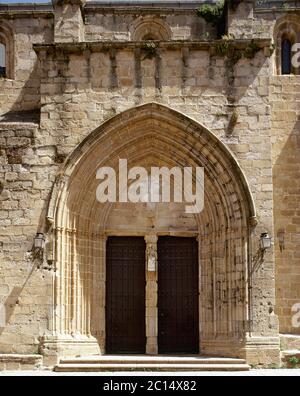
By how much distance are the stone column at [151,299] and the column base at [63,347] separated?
3.82ft

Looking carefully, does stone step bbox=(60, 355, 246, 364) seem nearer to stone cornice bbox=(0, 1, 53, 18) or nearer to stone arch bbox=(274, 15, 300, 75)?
stone arch bbox=(274, 15, 300, 75)

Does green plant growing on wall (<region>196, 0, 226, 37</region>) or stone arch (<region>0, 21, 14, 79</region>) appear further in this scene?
stone arch (<region>0, 21, 14, 79</region>)

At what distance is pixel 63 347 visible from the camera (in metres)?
14.4

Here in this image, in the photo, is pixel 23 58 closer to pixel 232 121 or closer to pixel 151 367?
pixel 232 121

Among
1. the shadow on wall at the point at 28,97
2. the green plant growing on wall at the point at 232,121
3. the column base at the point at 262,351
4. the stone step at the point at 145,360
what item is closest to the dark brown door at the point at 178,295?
the stone step at the point at 145,360

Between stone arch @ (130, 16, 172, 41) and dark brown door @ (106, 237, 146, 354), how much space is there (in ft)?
16.3

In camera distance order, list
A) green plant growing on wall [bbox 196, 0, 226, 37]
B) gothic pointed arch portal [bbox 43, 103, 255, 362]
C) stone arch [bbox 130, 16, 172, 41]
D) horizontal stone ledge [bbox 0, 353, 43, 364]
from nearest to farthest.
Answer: horizontal stone ledge [bbox 0, 353, 43, 364], gothic pointed arch portal [bbox 43, 103, 255, 362], green plant growing on wall [bbox 196, 0, 226, 37], stone arch [bbox 130, 16, 172, 41]

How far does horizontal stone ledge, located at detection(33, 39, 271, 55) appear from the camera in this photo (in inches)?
597

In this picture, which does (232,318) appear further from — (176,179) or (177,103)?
(177,103)

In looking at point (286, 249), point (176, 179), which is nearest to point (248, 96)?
point (176, 179)

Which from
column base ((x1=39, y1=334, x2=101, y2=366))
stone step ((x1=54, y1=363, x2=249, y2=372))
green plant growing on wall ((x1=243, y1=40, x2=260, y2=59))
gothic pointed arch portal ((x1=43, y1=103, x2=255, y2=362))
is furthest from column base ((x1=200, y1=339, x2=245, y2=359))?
green plant growing on wall ((x1=243, y1=40, x2=260, y2=59))

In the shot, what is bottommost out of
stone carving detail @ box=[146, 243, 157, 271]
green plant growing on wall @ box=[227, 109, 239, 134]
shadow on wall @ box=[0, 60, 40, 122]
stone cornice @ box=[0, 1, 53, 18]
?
stone carving detail @ box=[146, 243, 157, 271]

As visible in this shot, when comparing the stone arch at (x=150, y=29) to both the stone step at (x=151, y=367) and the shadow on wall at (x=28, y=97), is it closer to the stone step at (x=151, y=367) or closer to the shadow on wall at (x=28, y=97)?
the shadow on wall at (x=28, y=97)

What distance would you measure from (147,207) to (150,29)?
15.1 feet
